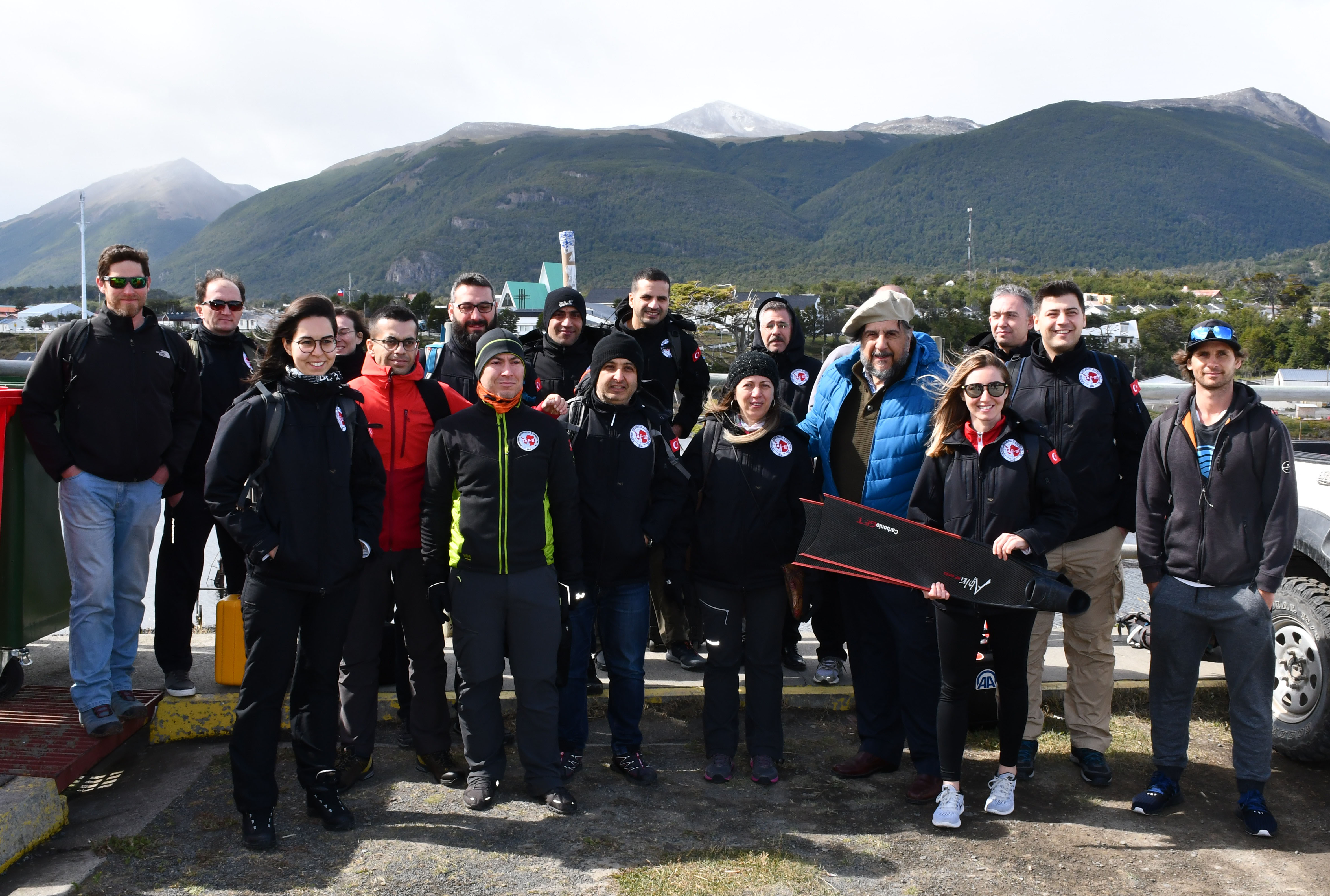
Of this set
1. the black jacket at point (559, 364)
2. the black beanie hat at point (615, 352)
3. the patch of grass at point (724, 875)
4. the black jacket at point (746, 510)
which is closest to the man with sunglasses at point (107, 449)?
the black jacket at point (559, 364)

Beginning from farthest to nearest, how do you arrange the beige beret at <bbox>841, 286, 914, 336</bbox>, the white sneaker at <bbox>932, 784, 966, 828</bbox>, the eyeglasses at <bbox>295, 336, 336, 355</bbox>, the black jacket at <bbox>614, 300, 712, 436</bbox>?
1. the black jacket at <bbox>614, 300, 712, 436</bbox>
2. the beige beret at <bbox>841, 286, 914, 336</bbox>
3. the white sneaker at <bbox>932, 784, 966, 828</bbox>
4. the eyeglasses at <bbox>295, 336, 336, 355</bbox>

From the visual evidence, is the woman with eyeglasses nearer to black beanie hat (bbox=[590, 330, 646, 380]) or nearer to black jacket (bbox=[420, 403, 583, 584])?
black jacket (bbox=[420, 403, 583, 584])

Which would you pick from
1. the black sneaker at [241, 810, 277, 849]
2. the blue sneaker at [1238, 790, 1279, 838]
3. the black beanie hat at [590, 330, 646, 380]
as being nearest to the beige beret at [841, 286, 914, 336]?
the black beanie hat at [590, 330, 646, 380]

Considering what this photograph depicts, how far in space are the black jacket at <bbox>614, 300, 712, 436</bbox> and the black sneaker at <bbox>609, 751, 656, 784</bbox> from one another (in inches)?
81.2

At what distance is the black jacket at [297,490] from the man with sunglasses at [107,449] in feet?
2.87

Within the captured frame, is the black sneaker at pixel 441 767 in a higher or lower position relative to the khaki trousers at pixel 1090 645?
lower

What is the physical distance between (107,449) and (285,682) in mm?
1438

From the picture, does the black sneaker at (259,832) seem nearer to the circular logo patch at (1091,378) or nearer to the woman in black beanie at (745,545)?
the woman in black beanie at (745,545)

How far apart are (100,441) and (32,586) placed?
1039 mm

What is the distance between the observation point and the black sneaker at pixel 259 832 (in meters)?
3.64

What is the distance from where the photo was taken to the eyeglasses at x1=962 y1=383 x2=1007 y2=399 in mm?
3980

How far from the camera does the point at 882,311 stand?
4.48 metres

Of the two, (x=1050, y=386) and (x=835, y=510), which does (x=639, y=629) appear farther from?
(x=1050, y=386)

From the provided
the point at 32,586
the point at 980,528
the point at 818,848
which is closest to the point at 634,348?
the point at 980,528
